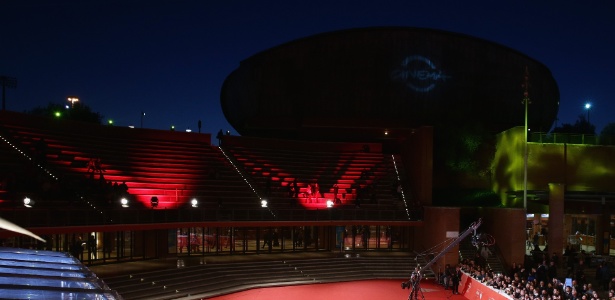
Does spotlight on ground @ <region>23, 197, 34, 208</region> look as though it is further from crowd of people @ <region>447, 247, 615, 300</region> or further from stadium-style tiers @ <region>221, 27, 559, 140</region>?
stadium-style tiers @ <region>221, 27, 559, 140</region>

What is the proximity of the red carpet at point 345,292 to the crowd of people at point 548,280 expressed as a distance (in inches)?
83.2

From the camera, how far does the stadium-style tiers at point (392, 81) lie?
45.3 metres

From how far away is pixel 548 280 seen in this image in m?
26.3

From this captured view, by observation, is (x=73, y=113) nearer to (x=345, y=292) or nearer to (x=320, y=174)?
(x=320, y=174)

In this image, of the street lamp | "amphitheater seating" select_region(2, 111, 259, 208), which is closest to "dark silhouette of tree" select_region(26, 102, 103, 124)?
the street lamp

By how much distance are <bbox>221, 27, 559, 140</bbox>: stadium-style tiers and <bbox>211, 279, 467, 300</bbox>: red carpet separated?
64.1 feet

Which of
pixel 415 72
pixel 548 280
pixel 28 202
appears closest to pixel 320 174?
pixel 415 72

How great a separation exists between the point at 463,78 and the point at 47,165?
1319 inches

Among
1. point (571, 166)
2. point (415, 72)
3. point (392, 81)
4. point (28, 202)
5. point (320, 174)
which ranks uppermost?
point (415, 72)

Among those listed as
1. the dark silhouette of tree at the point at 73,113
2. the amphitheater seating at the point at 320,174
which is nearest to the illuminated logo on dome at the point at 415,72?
the amphitheater seating at the point at 320,174

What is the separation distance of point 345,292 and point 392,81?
2361 centimetres

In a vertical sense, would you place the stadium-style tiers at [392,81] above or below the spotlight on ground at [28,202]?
above

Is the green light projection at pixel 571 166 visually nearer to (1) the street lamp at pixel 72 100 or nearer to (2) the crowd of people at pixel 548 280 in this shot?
(2) the crowd of people at pixel 548 280

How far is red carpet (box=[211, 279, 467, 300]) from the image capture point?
83.0 feet
